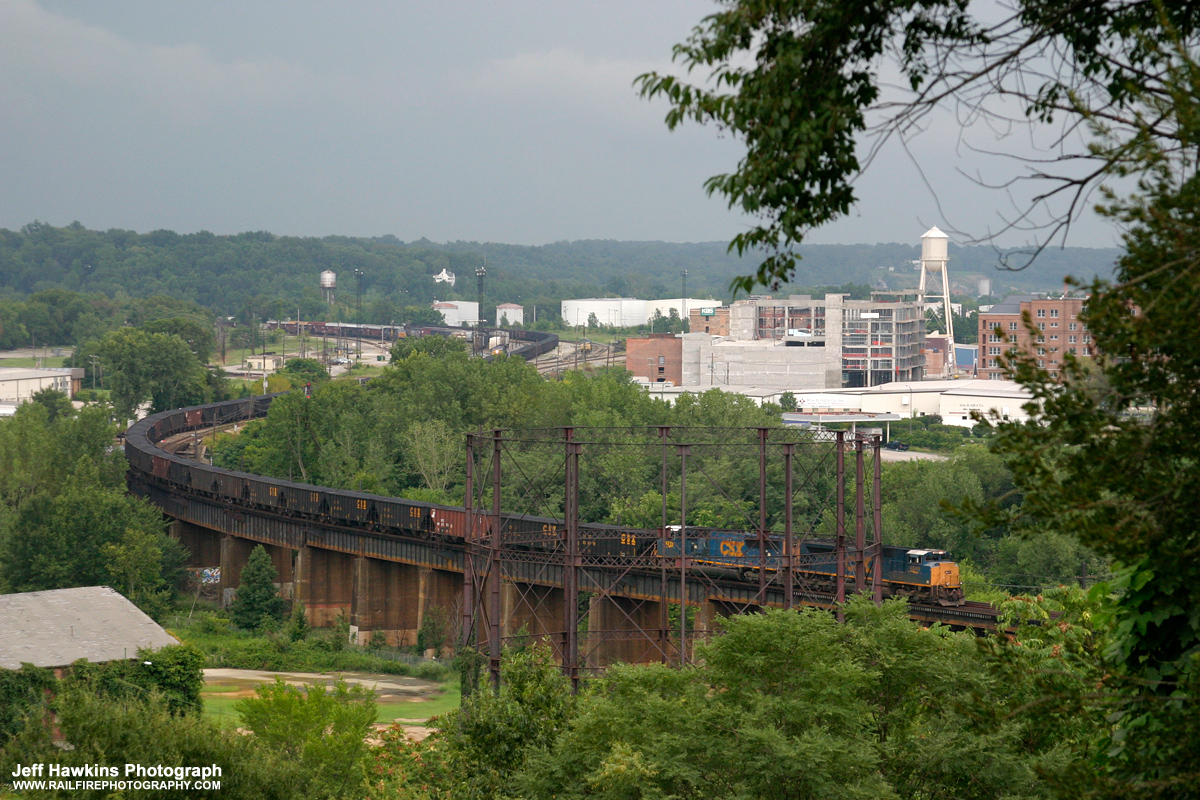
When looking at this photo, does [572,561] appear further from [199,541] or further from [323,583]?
[199,541]

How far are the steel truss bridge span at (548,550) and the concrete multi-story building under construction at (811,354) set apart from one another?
75.3 m

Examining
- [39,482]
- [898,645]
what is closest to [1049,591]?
[898,645]

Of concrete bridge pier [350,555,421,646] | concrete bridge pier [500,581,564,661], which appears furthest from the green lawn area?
concrete bridge pier [350,555,421,646]

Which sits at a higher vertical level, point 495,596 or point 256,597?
point 495,596

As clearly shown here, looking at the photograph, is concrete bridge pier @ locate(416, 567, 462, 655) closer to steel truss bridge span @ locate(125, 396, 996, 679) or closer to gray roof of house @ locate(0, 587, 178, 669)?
steel truss bridge span @ locate(125, 396, 996, 679)

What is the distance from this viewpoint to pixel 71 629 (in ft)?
134

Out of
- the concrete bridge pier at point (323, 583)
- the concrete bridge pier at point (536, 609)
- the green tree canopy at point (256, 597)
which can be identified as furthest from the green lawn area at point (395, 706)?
the concrete bridge pier at point (323, 583)

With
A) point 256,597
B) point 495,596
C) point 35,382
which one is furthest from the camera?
point 35,382

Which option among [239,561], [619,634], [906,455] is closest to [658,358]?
[906,455]

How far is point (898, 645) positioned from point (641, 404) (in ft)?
252

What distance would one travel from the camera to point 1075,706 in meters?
8.95

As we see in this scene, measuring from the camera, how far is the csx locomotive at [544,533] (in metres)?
44.5

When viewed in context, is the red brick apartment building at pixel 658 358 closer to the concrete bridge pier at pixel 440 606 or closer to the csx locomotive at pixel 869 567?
A: the concrete bridge pier at pixel 440 606

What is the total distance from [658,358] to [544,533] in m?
132
